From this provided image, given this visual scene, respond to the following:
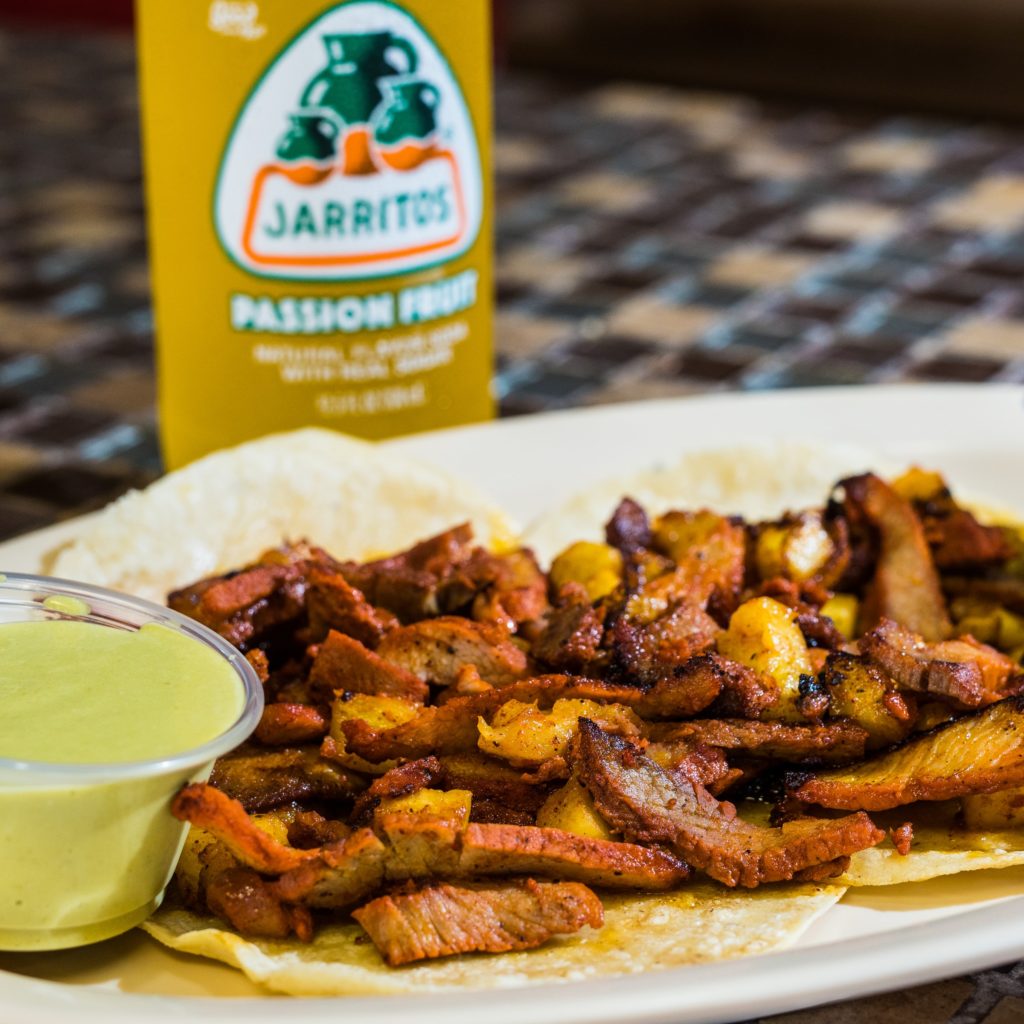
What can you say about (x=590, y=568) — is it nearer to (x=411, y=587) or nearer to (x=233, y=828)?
(x=411, y=587)

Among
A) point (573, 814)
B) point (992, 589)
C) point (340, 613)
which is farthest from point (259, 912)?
point (992, 589)

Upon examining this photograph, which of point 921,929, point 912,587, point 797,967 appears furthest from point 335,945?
point 912,587

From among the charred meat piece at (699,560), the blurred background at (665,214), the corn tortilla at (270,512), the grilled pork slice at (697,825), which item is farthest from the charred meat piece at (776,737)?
the blurred background at (665,214)

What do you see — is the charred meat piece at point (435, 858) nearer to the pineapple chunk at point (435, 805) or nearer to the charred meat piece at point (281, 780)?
the pineapple chunk at point (435, 805)

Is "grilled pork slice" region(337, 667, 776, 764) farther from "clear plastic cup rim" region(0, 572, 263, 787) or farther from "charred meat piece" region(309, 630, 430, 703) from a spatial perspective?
"clear plastic cup rim" region(0, 572, 263, 787)

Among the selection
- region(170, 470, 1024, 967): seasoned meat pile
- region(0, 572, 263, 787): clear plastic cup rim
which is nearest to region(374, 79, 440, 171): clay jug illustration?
region(170, 470, 1024, 967): seasoned meat pile

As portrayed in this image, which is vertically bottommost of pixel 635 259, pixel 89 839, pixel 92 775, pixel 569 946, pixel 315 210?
pixel 635 259

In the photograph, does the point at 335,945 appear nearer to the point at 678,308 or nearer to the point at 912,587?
the point at 912,587
